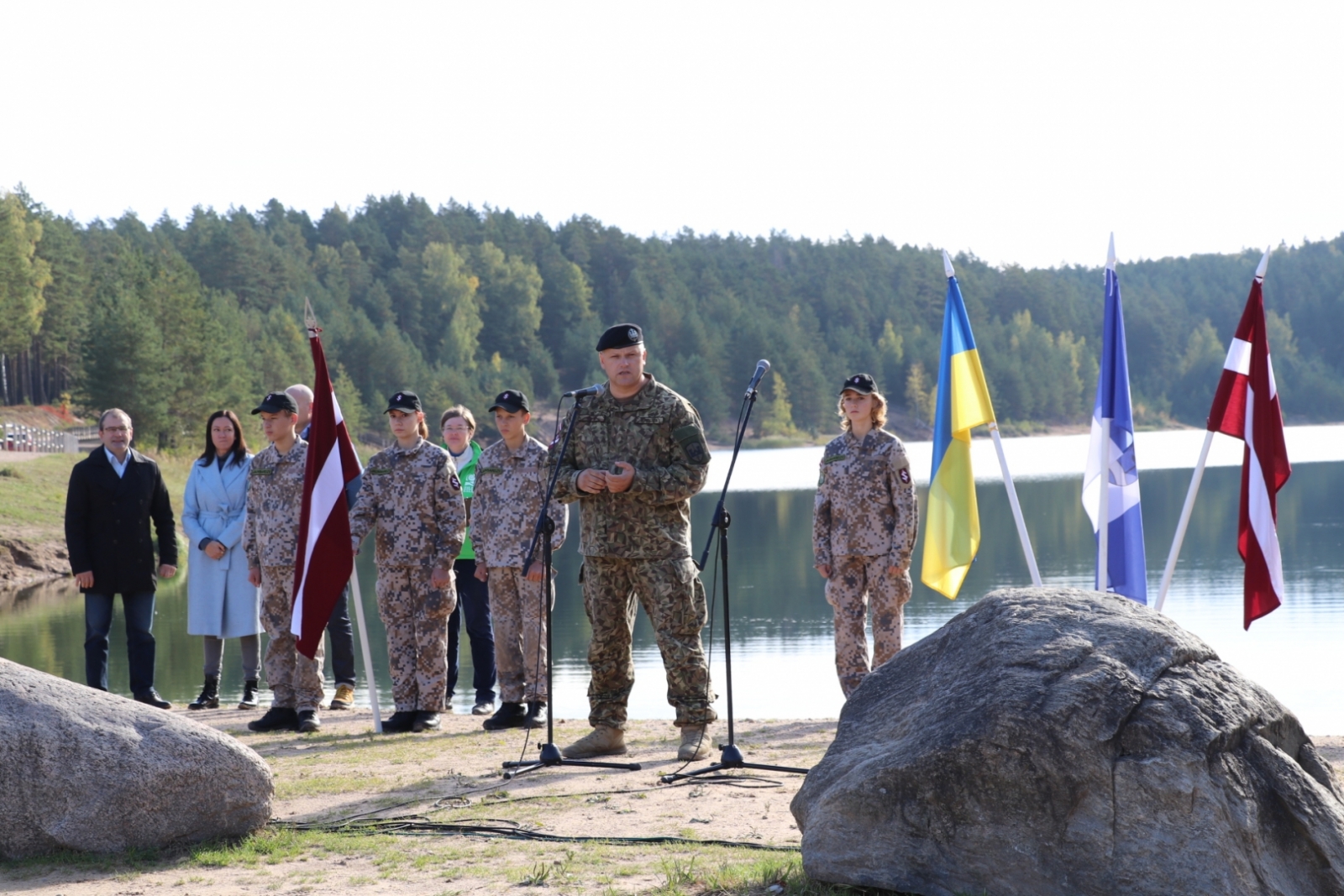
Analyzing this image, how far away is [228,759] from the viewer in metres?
A: 4.76

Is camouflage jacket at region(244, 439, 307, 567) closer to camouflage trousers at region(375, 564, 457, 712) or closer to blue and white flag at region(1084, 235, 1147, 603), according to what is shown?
camouflage trousers at region(375, 564, 457, 712)

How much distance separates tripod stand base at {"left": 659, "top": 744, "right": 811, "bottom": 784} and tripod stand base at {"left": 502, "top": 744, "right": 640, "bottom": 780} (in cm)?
33

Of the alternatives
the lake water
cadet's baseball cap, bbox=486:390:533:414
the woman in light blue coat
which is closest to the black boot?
the woman in light blue coat

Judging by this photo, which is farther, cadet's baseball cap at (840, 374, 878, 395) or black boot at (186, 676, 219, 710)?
black boot at (186, 676, 219, 710)

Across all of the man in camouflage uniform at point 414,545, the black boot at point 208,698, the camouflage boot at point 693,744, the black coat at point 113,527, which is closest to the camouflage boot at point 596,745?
the camouflage boot at point 693,744

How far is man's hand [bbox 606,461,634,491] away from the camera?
5645 millimetres

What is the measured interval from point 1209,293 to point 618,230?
237ft

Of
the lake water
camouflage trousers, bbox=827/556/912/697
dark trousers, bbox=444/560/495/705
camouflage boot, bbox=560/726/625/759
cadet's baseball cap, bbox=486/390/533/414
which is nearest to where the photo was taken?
camouflage boot, bbox=560/726/625/759

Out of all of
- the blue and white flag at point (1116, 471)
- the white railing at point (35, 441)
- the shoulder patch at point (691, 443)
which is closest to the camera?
the shoulder patch at point (691, 443)

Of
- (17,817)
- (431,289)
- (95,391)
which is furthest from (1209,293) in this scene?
(17,817)

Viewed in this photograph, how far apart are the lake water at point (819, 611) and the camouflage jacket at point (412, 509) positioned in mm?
2383

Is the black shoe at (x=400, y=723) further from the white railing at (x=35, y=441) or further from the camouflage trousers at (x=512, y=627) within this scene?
the white railing at (x=35, y=441)

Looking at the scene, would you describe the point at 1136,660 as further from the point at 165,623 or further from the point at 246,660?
the point at 165,623

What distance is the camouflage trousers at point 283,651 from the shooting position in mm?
7758
